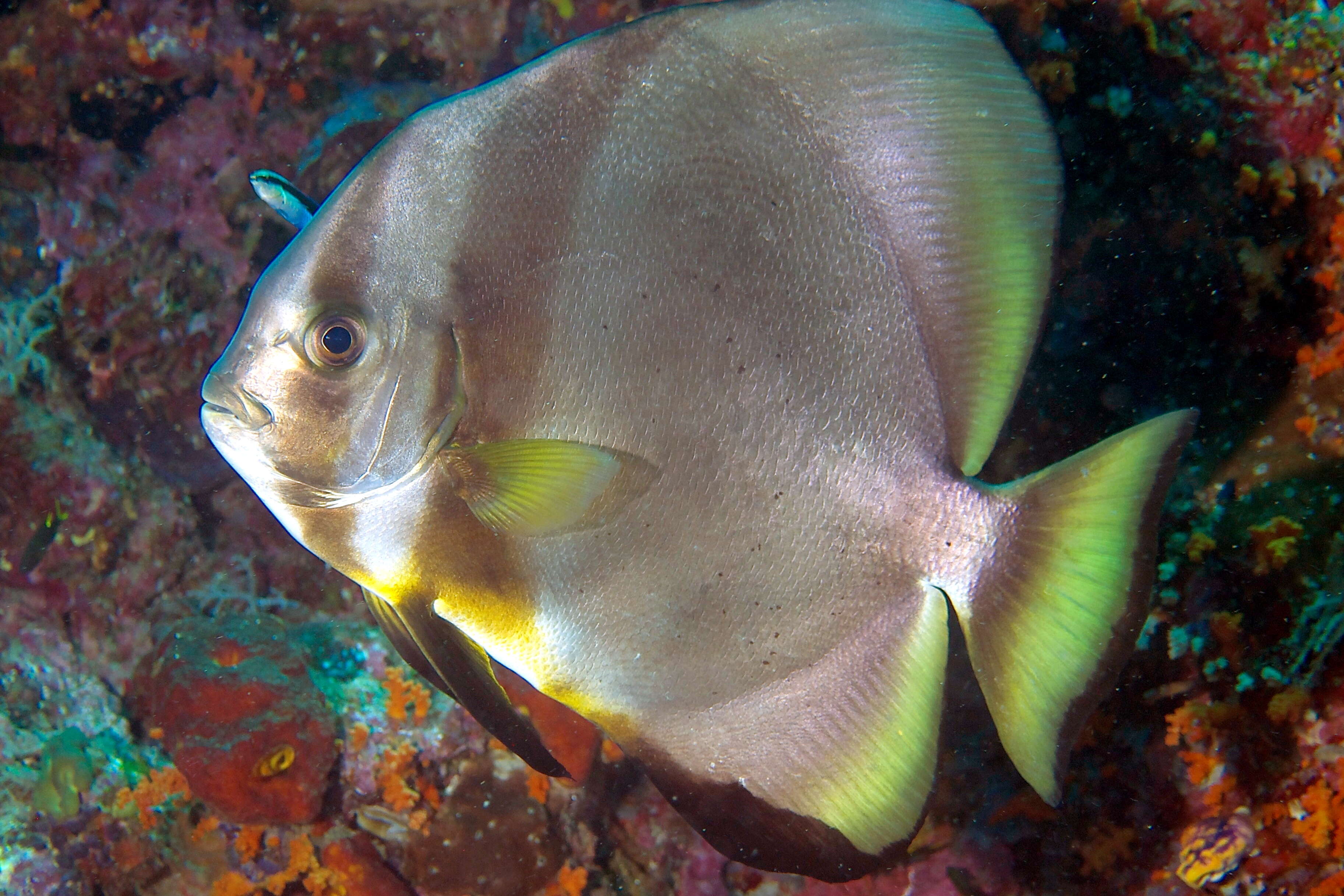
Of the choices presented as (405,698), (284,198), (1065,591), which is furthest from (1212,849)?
(405,698)

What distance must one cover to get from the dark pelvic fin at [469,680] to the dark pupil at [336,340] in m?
0.50

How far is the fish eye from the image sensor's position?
4.02 feet

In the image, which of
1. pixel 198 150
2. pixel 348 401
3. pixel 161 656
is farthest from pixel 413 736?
pixel 198 150

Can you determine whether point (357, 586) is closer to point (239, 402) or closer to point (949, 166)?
point (239, 402)

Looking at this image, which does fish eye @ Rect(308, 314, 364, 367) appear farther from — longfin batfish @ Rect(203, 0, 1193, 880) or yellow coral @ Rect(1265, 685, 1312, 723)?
yellow coral @ Rect(1265, 685, 1312, 723)

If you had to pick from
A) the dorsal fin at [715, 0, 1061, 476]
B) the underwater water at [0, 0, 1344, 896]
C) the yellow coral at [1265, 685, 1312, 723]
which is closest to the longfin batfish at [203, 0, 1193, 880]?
the dorsal fin at [715, 0, 1061, 476]

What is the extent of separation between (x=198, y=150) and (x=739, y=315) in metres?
4.03

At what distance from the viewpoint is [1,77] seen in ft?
12.2

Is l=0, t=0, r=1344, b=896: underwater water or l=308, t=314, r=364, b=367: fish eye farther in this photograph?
l=0, t=0, r=1344, b=896: underwater water

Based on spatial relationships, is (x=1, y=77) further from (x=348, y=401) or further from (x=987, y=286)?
(x=987, y=286)

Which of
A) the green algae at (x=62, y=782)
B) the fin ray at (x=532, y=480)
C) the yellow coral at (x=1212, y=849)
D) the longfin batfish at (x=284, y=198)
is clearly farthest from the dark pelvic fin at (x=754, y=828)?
the green algae at (x=62, y=782)

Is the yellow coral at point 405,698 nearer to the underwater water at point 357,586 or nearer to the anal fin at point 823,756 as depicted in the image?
the underwater water at point 357,586

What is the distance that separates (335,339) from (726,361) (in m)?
0.70

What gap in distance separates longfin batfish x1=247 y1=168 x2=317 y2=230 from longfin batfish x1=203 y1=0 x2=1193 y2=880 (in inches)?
6.9
